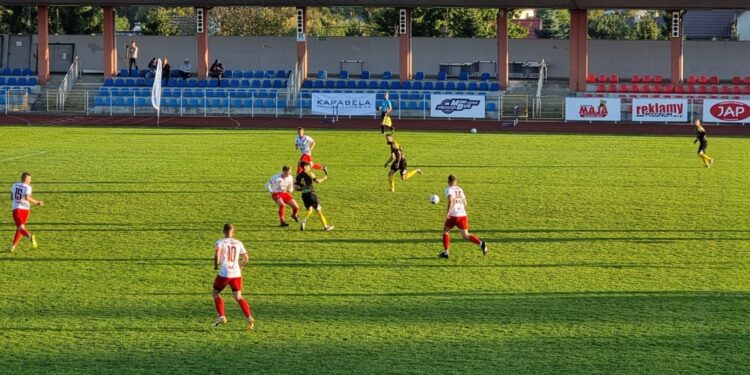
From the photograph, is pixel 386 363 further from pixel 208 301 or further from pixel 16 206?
pixel 16 206

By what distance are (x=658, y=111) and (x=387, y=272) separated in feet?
122

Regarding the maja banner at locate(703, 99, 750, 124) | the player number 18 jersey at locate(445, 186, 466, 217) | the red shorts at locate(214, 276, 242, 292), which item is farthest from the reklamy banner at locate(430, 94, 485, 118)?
the red shorts at locate(214, 276, 242, 292)

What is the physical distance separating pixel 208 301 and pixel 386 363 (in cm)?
468

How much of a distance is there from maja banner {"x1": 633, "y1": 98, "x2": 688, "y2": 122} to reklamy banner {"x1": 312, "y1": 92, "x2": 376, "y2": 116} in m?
13.2

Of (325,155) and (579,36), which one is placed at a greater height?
(579,36)

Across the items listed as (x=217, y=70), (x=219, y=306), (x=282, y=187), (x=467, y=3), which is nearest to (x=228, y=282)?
(x=219, y=306)

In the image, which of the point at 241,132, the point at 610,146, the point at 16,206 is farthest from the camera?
the point at 241,132

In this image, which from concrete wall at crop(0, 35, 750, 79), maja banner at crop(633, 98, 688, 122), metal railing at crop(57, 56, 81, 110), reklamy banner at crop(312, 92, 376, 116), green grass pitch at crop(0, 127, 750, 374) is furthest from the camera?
concrete wall at crop(0, 35, 750, 79)

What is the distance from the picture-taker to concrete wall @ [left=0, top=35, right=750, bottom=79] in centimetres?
6888

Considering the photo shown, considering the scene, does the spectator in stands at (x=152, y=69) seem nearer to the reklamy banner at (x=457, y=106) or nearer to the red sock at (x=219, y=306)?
the reklamy banner at (x=457, y=106)

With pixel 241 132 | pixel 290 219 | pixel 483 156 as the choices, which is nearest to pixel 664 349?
pixel 290 219

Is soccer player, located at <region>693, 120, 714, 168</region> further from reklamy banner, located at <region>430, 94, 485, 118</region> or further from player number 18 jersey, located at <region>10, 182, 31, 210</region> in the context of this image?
player number 18 jersey, located at <region>10, 182, 31, 210</region>

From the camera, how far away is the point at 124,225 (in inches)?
1049

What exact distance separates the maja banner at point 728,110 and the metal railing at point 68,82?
3434 cm
